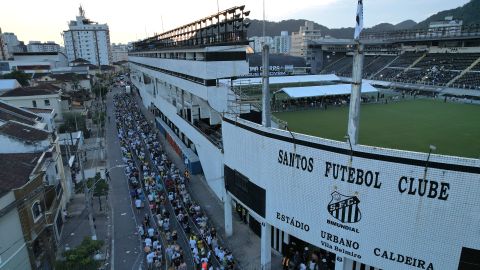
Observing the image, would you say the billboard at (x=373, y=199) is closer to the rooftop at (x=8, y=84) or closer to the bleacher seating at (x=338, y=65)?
the bleacher seating at (x=338, y=65)

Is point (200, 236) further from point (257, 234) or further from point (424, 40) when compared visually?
point (424, 40)

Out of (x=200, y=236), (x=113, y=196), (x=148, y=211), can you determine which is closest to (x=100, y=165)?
(x=113, y=196)

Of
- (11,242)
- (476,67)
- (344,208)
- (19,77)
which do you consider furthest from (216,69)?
(19,77)

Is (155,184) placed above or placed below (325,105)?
below

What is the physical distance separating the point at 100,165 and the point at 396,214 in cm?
2426

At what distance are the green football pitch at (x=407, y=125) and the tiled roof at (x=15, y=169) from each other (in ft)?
44.3

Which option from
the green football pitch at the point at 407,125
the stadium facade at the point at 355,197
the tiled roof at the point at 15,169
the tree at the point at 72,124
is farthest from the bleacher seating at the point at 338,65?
the tiled roof at the point at 15,169

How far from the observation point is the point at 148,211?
19.3m

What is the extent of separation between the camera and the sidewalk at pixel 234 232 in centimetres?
1470

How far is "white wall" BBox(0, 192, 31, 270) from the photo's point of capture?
12.6 meters

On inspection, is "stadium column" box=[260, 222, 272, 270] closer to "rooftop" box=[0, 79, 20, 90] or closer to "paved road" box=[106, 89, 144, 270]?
"paved road" box=[106, 89, 144, 270]

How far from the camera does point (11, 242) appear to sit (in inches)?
512

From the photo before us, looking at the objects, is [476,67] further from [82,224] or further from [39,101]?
[39,101]

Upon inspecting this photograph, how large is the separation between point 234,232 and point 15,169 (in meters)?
10.9
